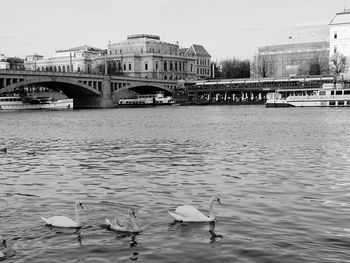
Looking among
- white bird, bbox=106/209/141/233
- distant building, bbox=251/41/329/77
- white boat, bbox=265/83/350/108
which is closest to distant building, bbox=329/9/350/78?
distant building, bbox=251/41/329/77

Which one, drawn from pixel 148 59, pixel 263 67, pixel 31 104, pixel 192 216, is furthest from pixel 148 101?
pixel 192 216

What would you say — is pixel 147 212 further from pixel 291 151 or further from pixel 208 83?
pixel 208 83

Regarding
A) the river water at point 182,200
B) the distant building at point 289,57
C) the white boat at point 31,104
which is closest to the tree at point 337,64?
the distant building at point 289,57

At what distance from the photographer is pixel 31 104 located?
133 meters

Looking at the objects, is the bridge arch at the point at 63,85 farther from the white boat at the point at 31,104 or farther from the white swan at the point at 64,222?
the white swan at the point at 64,222

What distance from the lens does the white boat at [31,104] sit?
126312 millimetres

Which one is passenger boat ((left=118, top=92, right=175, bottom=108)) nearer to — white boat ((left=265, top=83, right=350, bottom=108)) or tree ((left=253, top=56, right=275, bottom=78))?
tree ((left=253, top=56, right=275, bottom=78))

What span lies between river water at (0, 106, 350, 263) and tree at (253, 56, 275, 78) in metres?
133

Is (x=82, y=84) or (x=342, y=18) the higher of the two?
(x=342, y=18)

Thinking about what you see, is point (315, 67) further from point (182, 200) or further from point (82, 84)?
point (182, 200)

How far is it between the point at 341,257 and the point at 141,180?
10.5m

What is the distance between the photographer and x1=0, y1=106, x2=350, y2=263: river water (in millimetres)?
12695

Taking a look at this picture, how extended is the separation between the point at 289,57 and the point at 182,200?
161 metres

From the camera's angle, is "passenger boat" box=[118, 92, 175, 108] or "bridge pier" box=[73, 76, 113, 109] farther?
"passenger boat" box=[118, 92, 175, 108]
